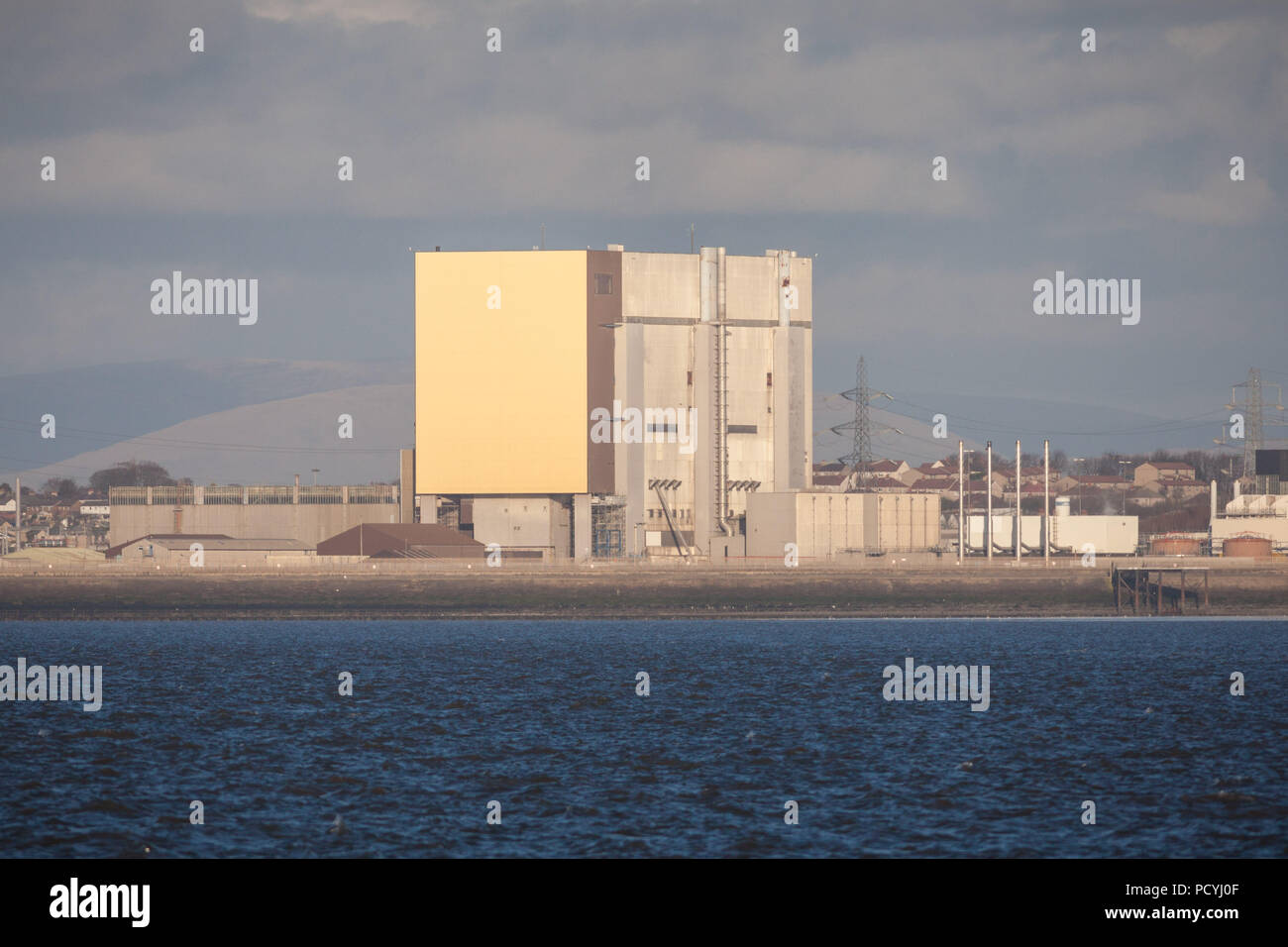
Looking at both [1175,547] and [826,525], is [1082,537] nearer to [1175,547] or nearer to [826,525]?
[1175,547]

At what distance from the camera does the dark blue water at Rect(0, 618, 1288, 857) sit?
Result: 30.6 meters

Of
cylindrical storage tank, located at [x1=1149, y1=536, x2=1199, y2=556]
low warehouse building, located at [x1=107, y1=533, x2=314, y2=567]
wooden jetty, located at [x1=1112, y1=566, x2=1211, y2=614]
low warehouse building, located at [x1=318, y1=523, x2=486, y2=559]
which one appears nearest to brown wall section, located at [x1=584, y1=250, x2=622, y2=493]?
low warehouse building, located at [x1=318, y1=523, x2=486, y2=559]

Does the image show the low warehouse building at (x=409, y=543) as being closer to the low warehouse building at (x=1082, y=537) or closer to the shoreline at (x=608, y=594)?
the shoreline at (x=608, y=594)

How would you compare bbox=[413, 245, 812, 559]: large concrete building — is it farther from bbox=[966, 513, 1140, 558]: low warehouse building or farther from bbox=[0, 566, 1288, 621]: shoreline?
bbox=[966, 513, 1140, 558]: low warehouse building

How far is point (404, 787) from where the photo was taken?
36312 mm

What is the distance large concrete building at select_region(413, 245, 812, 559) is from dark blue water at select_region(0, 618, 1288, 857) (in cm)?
5626

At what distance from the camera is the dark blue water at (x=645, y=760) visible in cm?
3062

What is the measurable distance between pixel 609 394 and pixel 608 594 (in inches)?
819

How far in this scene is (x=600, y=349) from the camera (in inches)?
5261

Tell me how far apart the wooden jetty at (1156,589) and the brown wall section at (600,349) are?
4193cm

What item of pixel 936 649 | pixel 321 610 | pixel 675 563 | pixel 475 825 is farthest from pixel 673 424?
pixel 475 825
